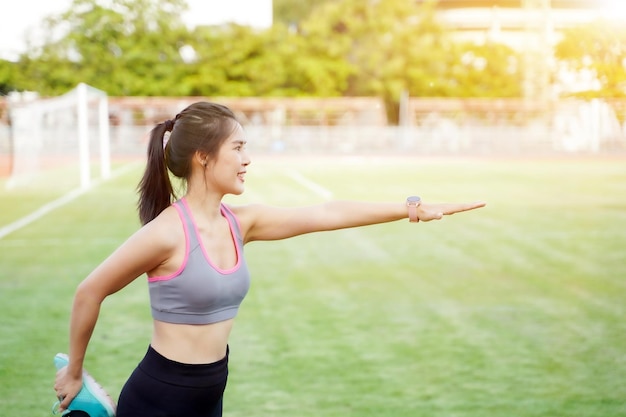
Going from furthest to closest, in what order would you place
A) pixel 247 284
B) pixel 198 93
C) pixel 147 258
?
pixel 198 93
pixel 247 284
pixel 147 258

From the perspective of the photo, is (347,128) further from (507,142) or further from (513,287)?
(513,287)

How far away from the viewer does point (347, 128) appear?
4347cm

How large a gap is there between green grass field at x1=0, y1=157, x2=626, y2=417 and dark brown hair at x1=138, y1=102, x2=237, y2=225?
231 centimetres

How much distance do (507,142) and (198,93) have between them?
58.2 ft

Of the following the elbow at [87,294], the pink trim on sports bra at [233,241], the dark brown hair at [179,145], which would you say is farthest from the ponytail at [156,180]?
the elbow at [87,294]

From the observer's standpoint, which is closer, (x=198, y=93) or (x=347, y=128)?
(x=347, y=128)

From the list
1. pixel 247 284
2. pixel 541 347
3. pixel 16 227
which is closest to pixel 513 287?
pixel 541 347

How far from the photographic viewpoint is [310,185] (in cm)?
2127

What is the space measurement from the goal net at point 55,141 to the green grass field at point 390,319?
788cm

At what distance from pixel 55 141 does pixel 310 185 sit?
15411mm

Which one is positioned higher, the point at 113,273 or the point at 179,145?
the point at 179,145

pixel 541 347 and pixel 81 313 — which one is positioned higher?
pixel 81 313

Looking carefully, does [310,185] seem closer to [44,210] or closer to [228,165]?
[44,210]

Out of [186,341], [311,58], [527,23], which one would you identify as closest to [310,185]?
[186,341]
